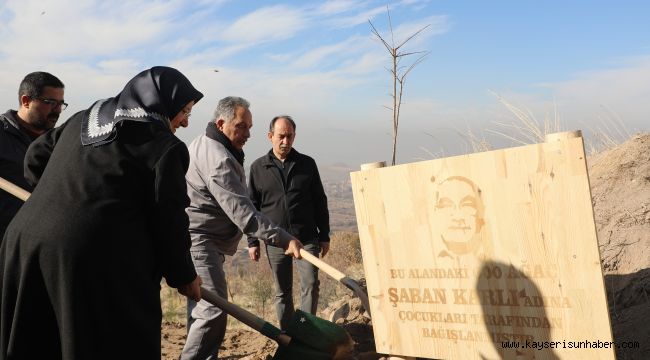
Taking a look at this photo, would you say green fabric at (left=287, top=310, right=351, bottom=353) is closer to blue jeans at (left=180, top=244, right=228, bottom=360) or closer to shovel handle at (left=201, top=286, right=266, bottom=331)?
shovel handle at (left=201, top=286, right=266, bottom=331)

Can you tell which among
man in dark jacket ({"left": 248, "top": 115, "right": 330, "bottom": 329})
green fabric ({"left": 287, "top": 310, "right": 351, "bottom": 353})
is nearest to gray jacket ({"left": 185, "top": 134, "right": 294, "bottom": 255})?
green fabric ({"left": 287, "top": 310, "right": 351, "bottom": 353})

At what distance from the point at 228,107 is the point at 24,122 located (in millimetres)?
1352

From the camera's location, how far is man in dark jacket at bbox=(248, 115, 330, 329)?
5.77 m

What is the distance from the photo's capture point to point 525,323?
2916mm

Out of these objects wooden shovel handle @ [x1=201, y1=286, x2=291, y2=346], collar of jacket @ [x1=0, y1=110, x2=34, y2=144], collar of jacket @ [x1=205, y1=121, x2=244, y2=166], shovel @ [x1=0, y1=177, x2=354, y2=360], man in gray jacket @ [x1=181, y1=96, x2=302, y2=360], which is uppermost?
collar of jacket @ [x1=0, y1=110, x2=34, y2=144]

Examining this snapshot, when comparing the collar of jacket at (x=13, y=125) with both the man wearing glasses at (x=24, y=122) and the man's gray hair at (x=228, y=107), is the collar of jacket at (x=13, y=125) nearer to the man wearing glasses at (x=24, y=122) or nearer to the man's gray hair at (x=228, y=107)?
the man wearing glasses at (x=24, y=122)

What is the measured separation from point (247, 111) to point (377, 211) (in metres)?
1.75

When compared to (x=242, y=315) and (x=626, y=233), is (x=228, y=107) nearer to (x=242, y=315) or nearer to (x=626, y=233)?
(x=242, y=315)

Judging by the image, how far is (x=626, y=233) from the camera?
520cm

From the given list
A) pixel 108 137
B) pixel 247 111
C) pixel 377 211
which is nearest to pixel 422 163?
pixel 377 211

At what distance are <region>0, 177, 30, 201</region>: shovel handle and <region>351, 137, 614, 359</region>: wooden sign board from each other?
1.90 m

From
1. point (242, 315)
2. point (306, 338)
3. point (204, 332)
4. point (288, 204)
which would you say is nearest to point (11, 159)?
point (204, 332)

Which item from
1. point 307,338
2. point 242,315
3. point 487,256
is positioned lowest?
point 307,338

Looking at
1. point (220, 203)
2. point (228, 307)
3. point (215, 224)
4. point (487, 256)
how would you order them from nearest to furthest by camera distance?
1. point (487, 256)
2. point (228, 307)
3. point (220, 203)
4. point (215, 224)
